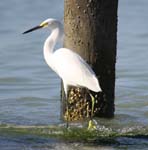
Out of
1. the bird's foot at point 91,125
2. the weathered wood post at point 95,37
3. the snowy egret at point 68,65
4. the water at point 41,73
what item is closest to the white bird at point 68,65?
the snowy egret at point 68,65

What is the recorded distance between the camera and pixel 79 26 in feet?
26.5

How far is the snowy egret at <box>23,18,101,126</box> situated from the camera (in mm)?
7965

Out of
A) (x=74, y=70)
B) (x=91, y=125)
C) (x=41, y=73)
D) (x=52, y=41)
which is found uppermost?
(x=52, y=41)

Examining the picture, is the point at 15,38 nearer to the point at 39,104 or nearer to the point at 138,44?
the point at 138,44

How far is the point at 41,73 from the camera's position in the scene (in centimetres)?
1220

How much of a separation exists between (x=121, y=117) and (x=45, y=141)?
6.24 ft

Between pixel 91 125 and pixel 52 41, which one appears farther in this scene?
pixel 52 41

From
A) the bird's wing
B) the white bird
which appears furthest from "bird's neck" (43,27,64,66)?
the bird's wing

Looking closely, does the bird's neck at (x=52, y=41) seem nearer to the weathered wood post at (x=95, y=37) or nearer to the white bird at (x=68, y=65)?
the white bird at (x=68, y=65)

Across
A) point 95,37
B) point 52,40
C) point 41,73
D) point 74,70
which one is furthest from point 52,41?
point 41,73

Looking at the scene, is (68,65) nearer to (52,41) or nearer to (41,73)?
(52,41)

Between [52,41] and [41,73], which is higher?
[52,41]

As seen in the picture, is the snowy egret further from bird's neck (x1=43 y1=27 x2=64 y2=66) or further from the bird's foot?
the bird's foot

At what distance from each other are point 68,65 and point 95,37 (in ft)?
1.68
